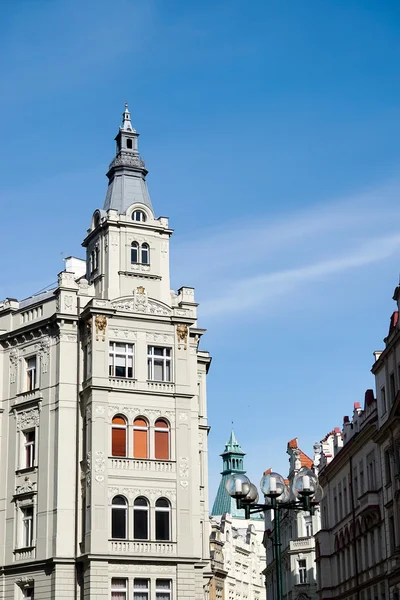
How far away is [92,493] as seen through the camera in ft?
165

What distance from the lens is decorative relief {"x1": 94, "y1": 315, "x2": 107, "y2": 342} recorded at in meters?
53.1

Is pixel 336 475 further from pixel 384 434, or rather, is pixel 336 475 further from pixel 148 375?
pixel 148 375

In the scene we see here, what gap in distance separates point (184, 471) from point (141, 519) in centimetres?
344

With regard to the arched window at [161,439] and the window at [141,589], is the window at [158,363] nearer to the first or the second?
the arched window at [161,439]

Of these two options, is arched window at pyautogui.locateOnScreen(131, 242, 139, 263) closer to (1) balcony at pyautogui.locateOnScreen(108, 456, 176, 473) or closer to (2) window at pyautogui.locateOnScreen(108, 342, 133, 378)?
(2) window at pyautogui.locateOnScreen(108, 342, 133, 378)

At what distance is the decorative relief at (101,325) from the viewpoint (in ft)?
174

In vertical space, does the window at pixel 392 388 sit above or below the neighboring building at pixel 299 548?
above

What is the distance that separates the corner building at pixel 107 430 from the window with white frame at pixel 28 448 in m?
0.08

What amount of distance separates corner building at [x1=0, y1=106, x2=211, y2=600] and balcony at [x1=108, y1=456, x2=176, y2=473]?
6 centimetres

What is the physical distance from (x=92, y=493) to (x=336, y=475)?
86.5ft

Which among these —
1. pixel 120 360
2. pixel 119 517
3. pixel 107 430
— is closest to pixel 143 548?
pixel 119 517

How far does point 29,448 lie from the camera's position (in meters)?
54.8

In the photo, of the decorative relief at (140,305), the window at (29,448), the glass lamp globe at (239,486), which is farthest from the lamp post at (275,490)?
the window at (29,448)

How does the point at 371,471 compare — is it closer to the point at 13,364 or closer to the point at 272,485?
the point at 13,364
